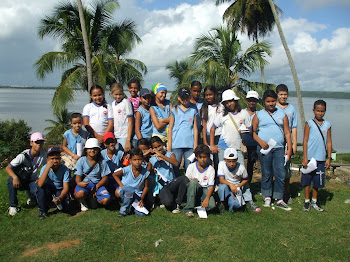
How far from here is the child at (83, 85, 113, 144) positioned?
5875mm

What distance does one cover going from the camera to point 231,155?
5297mm

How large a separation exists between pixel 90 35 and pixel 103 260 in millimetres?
14585

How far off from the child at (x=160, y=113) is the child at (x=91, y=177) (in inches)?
41.4

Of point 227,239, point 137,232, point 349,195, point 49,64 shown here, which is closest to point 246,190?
point 227,239

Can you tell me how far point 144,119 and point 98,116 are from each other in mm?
807

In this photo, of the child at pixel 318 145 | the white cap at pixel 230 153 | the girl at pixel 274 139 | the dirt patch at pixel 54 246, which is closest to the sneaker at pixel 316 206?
the child at pixel 318 145

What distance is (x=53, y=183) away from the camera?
17.5ft

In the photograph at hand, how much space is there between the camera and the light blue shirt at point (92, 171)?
17.6ft

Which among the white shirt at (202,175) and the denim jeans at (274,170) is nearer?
the white shirt at (202,175)

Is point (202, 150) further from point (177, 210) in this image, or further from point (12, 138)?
point (12, 138)

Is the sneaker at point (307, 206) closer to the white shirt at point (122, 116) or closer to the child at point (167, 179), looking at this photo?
the child at point (167, 179)

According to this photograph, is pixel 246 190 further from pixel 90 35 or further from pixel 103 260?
→ pixel 90 35

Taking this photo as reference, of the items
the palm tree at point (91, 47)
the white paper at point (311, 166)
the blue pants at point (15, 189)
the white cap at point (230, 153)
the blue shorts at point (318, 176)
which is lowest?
the blue pants at point (15, 189)

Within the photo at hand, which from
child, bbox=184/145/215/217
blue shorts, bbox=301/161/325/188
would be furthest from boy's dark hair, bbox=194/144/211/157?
blue shorts, bbox=301/161/325/188
